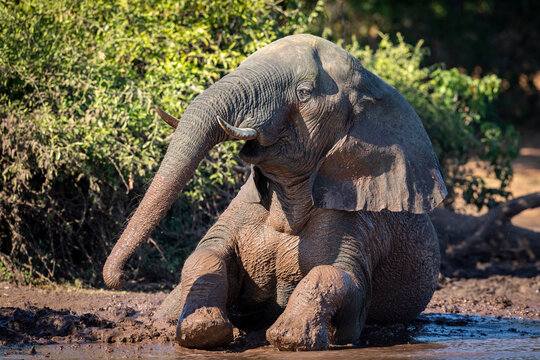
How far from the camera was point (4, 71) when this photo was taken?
7.21 m

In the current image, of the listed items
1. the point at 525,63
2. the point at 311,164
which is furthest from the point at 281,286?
the point at 525,63

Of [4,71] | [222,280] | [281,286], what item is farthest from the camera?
[4,71]

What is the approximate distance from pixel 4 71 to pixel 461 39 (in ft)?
41.4

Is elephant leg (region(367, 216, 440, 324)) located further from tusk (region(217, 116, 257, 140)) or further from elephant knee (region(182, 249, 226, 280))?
tusk (region(217, 116, 257, 140))

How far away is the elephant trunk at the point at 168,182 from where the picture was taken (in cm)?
451

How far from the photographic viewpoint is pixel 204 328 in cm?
493

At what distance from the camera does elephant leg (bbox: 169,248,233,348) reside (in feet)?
16.2

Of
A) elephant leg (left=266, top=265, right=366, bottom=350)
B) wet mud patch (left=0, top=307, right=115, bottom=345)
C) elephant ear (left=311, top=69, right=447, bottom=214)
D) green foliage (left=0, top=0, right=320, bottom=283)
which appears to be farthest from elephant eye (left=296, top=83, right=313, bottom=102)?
green foliage (left=0, top=0, right=320, bottom=283)

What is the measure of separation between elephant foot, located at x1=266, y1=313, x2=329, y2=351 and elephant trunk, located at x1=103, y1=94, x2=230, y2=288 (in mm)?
922

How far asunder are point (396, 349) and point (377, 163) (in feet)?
3.71

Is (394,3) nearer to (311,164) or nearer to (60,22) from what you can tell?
(60,22)

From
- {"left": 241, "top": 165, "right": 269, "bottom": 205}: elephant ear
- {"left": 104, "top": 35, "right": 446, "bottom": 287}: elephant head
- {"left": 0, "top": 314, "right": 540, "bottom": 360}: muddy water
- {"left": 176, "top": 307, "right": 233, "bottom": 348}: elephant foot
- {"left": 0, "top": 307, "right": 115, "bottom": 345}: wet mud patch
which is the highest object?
{"left": 104, "top": 35, "right": 446, "bottom": 287}: elephant head

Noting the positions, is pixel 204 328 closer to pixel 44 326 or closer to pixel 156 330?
pixel 156 330

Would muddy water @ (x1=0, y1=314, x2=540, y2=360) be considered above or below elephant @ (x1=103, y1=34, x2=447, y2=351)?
below
